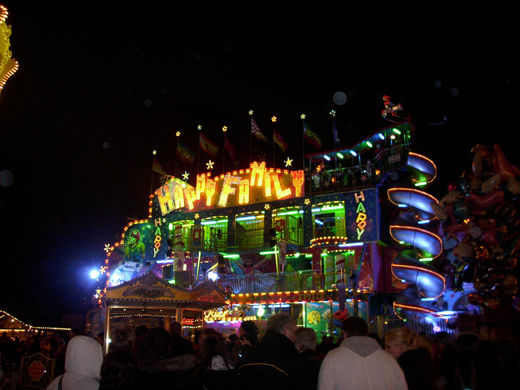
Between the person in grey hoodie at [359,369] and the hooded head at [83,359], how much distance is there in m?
2.40

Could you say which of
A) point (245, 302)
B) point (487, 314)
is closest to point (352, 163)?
point (245, 302)

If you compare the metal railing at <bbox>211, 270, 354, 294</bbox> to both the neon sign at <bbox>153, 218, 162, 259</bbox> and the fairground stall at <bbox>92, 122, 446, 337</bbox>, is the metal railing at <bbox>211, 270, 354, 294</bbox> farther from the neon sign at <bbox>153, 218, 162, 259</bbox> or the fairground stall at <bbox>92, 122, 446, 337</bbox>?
the neon sign at <bbox>153, 218, 162, 259</bbox>

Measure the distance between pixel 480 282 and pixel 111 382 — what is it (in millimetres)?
16939

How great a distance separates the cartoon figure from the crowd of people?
2554 cm

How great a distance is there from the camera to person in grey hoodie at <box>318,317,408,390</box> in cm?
405

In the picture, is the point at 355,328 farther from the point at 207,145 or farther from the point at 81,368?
the point at 207,145

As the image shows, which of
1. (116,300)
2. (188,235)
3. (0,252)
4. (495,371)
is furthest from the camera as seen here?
(0,252)

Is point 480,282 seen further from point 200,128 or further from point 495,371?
point 200,128

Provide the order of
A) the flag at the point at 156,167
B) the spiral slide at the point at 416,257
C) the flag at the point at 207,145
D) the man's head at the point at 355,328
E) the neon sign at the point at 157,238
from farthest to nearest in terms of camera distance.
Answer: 1. the neon sign at the point at 157,238
2. the flag at the point at 156,167
3. the flag at the point at 207,145
4. the spiral slide at the point at 416,257
5. the man's head at the point at 355,328

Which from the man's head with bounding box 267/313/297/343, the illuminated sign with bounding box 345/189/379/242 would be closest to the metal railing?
the illuminated sign with bounding box 345/189/379/242

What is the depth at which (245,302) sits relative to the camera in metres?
24.9

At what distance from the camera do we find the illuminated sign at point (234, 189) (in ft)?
A: 87.1

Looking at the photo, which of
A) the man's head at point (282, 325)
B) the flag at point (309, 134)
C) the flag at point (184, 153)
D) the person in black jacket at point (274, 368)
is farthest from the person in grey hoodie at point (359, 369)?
the flag at point (184, 153)

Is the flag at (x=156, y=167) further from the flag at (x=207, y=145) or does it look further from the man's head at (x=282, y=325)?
the man's head at (x=282, y=325)
